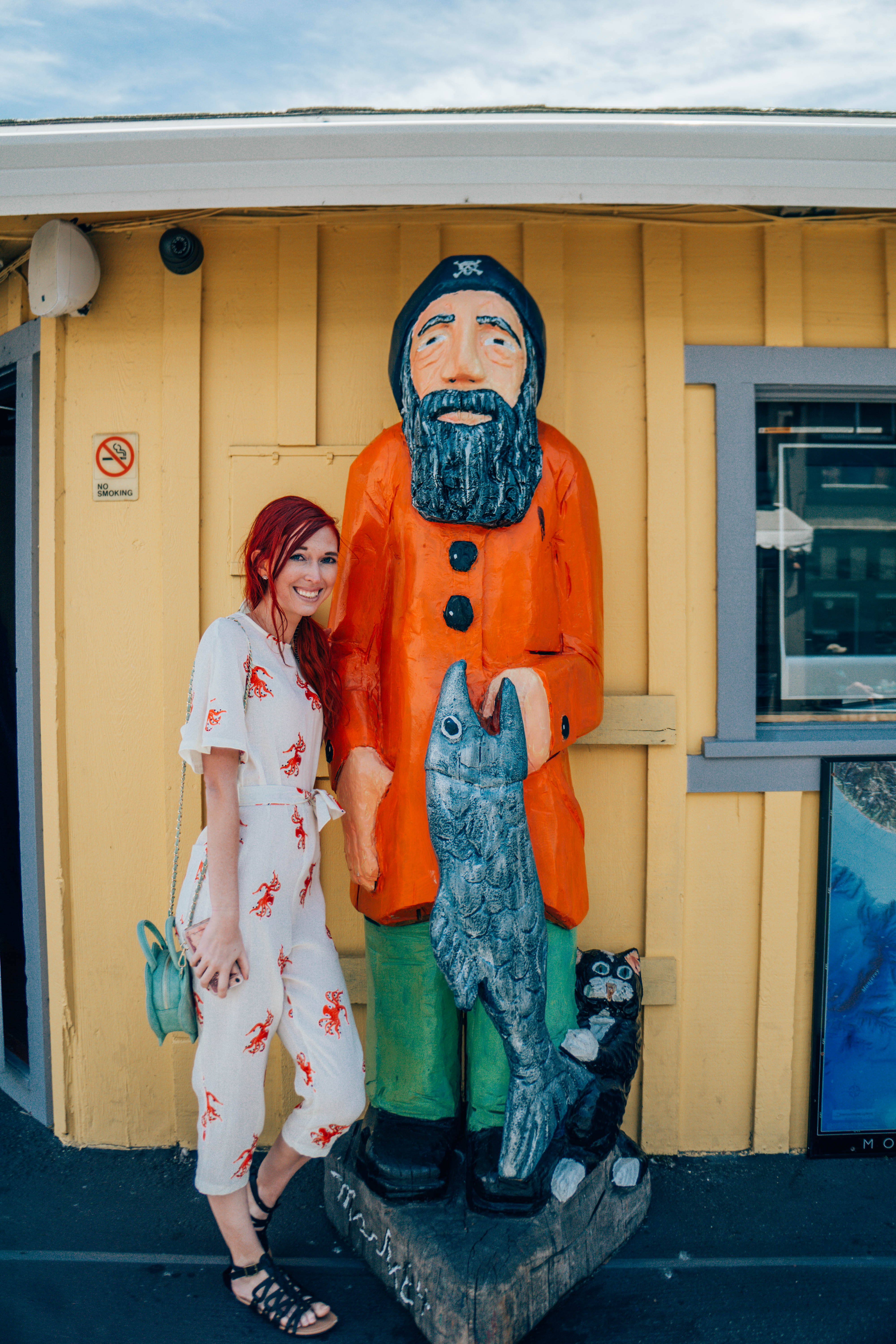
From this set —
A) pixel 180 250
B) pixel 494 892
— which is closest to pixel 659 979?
pixel 494 892

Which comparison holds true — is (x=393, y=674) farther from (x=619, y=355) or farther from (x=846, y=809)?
(x=846, y=809)

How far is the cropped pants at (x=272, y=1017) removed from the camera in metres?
1.95

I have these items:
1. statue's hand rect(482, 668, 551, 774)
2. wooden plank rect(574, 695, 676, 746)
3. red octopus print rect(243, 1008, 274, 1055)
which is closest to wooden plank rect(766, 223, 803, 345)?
wooden plank rect(574, 695, 676, 746)

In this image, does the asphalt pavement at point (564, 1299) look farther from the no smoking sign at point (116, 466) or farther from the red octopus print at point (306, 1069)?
the no smoking sign at point (116, 466)

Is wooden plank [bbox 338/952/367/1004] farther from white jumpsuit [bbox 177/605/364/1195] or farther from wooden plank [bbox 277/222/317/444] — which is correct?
wooden plank [bbox 277/222/317/444]

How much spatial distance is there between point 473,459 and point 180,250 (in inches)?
52.3

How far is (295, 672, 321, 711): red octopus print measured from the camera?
6.81ft

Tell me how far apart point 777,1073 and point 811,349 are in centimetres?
231

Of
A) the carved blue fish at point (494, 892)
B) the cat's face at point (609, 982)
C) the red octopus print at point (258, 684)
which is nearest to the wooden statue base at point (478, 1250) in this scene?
the carved blue fish at point (494, 892)

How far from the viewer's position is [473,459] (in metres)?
2.05

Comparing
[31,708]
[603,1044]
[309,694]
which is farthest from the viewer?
[31,708]

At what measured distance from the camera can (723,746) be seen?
9.01 feet

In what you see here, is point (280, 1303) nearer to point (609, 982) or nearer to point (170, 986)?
point (170, 986)

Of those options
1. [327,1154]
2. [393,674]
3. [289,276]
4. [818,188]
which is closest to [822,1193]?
[327,1154]
